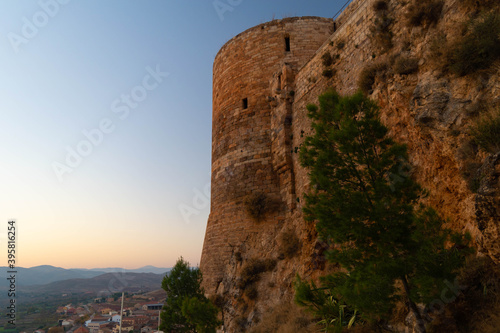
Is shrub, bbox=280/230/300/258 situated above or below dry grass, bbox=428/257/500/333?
above

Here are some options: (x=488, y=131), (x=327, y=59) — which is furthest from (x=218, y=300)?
(x=488, y=131)

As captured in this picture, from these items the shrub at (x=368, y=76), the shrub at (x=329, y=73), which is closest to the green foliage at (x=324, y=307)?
the shrub at (x=368, y=76)

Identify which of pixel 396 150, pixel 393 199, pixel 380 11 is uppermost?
pixel 380 11

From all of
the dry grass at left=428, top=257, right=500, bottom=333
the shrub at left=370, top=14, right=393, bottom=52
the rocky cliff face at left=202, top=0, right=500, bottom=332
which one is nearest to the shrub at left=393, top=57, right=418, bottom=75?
the rocky cliff face at left=202, top=0, right=500, bottom=332

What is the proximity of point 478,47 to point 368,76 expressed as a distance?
8.99 ft

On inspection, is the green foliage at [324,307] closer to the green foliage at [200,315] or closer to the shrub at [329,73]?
the green foliage at [200,315]

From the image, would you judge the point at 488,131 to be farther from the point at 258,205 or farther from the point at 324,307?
the point at 258,205

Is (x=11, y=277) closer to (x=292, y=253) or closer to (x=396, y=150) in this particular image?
(x=292, y=253)

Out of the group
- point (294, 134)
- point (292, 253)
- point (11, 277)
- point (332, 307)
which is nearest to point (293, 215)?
point (292, 253)

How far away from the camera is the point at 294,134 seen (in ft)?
37.1

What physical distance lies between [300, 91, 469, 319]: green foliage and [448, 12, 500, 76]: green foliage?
5.75 feet

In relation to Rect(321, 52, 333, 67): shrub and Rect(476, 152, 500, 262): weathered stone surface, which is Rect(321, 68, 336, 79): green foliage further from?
Rect(476, 152, 500, 262): weathered stone surface

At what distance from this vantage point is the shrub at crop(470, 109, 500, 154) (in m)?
4.42

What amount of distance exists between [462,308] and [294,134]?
758cm
